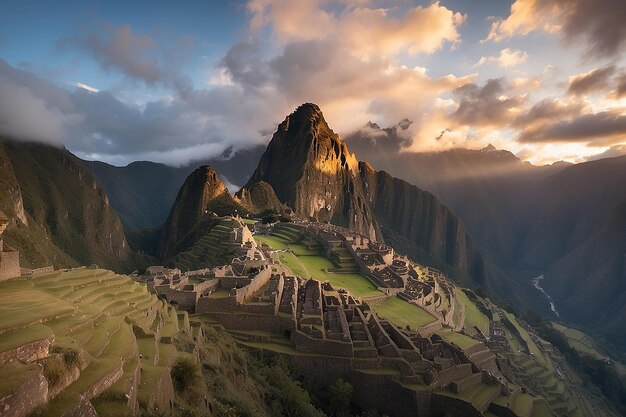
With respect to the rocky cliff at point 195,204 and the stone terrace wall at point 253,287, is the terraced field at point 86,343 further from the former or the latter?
the rocky cliff at point 195,204

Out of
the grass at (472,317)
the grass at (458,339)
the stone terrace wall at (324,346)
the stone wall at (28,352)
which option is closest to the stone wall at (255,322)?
the stone terrace wall at (324,346)

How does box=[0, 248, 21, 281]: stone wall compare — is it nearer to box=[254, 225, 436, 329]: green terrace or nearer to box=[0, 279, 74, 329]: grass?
box=[0, 279, 74, 329]: grass

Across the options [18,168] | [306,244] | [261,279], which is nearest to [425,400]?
[261,279]

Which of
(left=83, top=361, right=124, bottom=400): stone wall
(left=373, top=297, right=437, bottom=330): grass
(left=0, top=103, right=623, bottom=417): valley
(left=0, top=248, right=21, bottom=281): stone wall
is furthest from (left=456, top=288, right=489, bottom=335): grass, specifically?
(left=83, top=361, right=124, bottom=400): stone wall

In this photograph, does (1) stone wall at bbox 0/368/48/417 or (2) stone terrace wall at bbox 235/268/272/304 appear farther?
(2) stone terrace wall at bbox 235/268/272/304

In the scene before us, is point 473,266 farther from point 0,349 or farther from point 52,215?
point 0,349

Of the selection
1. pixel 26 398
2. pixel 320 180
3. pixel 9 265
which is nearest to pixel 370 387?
pixel 9 265
